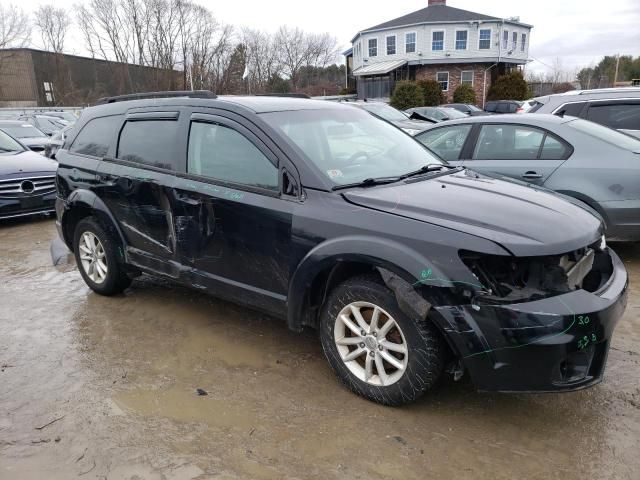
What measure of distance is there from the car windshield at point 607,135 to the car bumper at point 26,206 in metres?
7.60

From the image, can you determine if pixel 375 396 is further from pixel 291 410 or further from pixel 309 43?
pixel 309 43

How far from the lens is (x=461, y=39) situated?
40.9 m

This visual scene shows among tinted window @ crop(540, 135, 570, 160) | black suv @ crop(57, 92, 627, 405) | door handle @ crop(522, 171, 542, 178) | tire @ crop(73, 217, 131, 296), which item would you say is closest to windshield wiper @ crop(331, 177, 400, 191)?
black suv @ crop(57, 92, 627, 405)

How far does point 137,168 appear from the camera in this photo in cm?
426

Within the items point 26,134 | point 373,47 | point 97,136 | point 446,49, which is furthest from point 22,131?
point 373,47

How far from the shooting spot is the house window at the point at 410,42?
1642 inches

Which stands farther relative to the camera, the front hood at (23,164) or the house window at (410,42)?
the house window at (410,42)

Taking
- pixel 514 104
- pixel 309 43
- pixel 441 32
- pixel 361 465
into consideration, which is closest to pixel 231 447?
pixel 361 465

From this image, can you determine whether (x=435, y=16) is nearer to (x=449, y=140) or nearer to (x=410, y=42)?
(x=410, y=42)

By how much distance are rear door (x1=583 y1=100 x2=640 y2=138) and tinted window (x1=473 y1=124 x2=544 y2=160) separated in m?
1.83

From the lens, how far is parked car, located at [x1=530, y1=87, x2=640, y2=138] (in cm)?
675

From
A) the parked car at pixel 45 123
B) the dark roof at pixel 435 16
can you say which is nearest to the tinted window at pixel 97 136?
the parked car at pixel 45 123

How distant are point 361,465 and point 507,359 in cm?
90

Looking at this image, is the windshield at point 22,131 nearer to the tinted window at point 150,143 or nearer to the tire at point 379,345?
the tinted window at point 150,143
